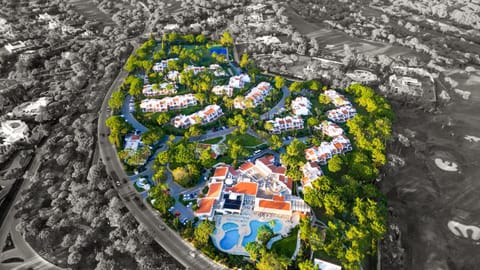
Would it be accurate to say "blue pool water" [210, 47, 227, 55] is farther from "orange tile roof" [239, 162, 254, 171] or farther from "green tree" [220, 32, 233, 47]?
"orange tile roof" [239, 162, 254, 171]

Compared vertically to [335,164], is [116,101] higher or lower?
higher

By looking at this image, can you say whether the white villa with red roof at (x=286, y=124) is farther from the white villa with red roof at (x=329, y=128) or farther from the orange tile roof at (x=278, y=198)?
the orange tile roof at (x=278, y=198)

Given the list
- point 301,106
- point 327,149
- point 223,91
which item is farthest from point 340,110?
point 223,91

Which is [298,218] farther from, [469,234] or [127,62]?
[127,62]

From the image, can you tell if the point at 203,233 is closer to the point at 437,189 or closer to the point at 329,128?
the point at 329,128

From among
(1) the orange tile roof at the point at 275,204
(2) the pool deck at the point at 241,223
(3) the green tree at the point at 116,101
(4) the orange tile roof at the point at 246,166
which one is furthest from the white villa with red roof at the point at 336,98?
(3) the green tree at the point at 116,101

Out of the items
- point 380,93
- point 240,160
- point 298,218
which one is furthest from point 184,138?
point 380,93
